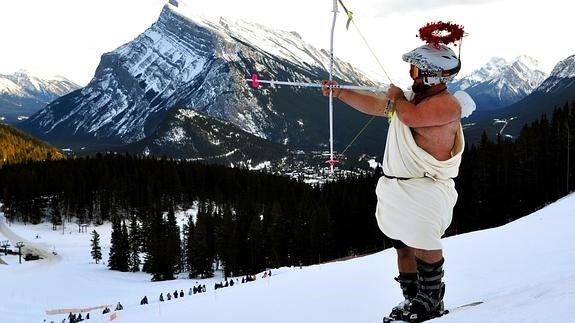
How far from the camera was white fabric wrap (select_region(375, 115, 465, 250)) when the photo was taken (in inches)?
181

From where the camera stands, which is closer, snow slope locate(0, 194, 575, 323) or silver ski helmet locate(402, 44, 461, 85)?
snow slope locate(0, 194, 575, 323)

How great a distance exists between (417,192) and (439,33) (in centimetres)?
144

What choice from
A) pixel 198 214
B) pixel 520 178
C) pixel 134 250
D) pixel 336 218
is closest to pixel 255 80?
pixel 520 178

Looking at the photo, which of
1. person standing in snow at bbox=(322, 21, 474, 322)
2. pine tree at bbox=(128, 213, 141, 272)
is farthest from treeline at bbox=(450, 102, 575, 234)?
person standing in snow at bbox=(322, 21, 474, 322)

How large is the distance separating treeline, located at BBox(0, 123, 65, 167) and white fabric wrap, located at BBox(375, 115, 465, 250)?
156 metres

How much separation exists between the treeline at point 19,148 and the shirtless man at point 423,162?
6128 inches

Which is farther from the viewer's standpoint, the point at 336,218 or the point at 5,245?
the point at 5,245

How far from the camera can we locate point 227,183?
107625 millimetres

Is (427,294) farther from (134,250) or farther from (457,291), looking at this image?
(134,250)

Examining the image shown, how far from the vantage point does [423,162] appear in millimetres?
4629

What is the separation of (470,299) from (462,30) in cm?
327

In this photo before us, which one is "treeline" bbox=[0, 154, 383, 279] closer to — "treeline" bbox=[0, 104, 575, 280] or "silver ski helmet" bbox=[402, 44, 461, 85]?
"treeline" bbox=[0, 104, 575, 280]

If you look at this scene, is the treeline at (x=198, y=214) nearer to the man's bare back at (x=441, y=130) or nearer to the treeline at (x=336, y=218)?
the treeline at (x=336, y=218)

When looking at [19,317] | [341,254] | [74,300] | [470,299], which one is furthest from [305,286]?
[341,254]
